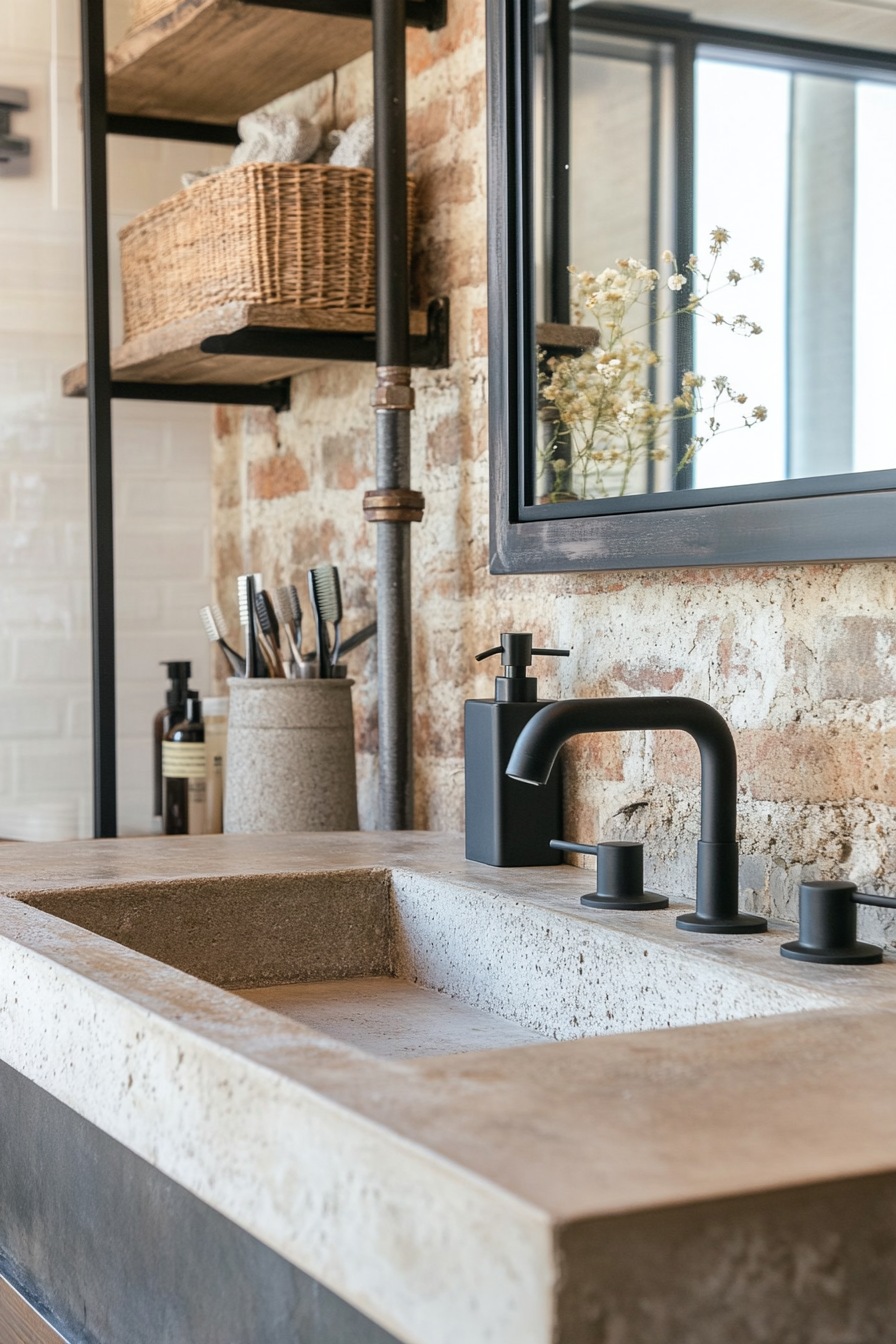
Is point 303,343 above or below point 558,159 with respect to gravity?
below

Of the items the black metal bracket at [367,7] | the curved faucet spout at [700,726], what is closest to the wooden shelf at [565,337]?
the curved faucet spout at [700,726]

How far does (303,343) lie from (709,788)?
920 millimetres

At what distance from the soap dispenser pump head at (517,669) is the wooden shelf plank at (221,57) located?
2.87ft

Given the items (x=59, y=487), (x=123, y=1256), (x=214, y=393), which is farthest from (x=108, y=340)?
(x=123, y=1256)

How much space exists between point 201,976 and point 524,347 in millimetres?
684

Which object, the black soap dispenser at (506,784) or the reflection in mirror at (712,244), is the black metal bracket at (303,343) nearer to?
the reflection in mirror at (712,244)

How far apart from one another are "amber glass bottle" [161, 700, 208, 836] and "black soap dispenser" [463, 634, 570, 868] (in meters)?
0.63

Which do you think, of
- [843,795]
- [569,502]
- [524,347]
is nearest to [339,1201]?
[843,795]

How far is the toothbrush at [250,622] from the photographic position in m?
1.87

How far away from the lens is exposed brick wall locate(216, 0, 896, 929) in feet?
3.94

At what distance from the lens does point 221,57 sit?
6.57 ft

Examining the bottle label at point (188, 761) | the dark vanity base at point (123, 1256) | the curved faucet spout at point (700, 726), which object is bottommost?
the dark vanity base at point (123, 1256)

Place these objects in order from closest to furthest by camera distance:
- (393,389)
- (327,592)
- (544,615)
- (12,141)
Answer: (544,615) → (393,389) → (327,592) → (12,141)

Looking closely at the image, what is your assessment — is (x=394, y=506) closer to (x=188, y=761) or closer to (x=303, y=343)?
(x=303, y=343)
